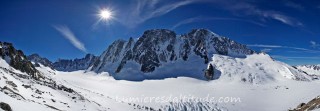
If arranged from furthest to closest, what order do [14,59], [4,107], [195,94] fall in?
[195,94]
[14,59]
[4,107]

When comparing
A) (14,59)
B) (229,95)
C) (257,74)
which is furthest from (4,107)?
(257,74)

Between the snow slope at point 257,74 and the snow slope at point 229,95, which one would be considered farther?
the snow slope at point 257,74

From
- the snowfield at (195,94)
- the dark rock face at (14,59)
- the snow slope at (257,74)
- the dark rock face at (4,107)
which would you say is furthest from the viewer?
the snow slope at (257,74)

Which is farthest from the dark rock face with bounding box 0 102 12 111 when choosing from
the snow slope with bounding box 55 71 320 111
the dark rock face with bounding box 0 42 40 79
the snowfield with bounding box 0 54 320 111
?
the dark rock face with bounding box 0 42 40 79

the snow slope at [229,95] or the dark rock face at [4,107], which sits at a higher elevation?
the snow slope at [229,95]

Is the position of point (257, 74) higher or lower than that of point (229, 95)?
higher

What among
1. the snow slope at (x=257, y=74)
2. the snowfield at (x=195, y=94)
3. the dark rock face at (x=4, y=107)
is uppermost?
the snow slope at (x=257, y=74)

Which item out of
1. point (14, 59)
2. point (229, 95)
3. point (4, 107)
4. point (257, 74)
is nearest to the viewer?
point (4, 107)

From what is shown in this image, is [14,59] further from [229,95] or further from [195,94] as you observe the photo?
[229,95]

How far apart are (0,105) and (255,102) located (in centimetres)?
9730

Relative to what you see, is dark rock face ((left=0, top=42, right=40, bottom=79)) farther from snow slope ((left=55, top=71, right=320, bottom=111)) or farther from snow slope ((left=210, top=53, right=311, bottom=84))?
snow slope ((left=210, top=53, right=311, bottom=84))

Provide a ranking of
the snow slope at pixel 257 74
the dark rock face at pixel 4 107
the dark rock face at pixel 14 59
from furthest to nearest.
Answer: the snow slope at pixel 257 74 < the dark rock face at pixel 14 59 < the dark rock face at pixel 4 107

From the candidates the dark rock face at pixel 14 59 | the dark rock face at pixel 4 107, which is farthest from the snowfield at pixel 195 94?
the dark rock face at pixel 14 59

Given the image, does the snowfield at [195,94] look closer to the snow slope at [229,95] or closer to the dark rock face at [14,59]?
the snow slope at [229,95]
